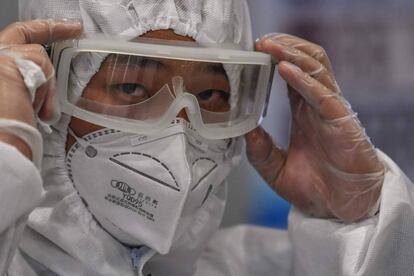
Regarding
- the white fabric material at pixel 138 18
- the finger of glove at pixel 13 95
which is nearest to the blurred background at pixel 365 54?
the white fabric material at pixel 138 18

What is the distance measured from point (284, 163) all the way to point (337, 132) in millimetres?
206

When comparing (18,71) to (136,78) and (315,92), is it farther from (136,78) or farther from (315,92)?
(315,92)

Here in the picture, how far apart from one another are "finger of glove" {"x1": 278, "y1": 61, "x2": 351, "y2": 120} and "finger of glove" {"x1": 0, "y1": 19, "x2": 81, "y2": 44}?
44cm

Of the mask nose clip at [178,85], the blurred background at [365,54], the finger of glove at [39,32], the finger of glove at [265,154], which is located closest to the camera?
the finger of glove at [39,32]

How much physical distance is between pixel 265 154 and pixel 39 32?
61 cm

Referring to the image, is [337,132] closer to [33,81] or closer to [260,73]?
[260,73]

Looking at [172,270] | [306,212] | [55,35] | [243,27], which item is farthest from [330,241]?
[55,35]

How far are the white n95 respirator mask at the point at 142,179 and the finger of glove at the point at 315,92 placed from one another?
0.76 ft

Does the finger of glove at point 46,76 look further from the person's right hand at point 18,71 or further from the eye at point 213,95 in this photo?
the eye at point 213,95

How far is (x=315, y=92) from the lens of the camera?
53.6 inches


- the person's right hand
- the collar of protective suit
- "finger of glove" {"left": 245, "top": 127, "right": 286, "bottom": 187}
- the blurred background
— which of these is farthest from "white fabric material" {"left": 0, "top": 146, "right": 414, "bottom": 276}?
the blurred background

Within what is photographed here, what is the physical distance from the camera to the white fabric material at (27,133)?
983mm

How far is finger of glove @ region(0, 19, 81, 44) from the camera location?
114 cm

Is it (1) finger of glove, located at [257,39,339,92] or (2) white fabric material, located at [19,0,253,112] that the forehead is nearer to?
(2) white fabric material, located at [19,0,253,112]
